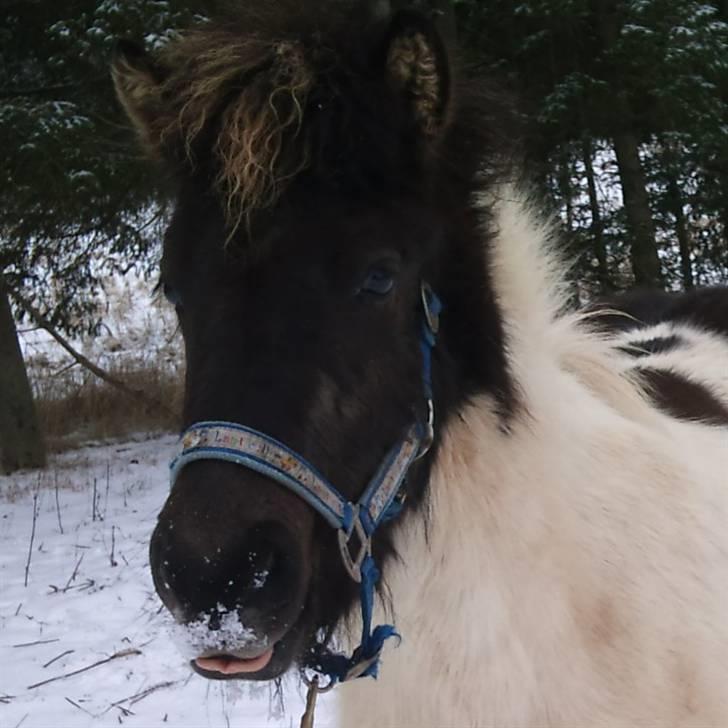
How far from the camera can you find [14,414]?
9.22 meters

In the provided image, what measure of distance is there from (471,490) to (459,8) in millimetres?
8727

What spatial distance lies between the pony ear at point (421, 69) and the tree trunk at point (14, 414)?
817 centimetres

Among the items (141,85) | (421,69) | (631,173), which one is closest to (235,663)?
(421,69)

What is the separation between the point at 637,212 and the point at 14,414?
22.2 ft

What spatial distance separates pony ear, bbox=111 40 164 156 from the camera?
7.00ft

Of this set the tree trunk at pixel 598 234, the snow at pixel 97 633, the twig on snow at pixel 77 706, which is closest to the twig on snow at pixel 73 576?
the snow at pixel 97 633

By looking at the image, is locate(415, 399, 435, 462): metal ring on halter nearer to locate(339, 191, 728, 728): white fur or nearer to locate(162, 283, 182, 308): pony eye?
locate(339, 191, 728, 728): white fur

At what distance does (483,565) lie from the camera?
6.43ft

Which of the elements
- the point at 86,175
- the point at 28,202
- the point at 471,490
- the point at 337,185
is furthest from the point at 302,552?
the point at 28,202

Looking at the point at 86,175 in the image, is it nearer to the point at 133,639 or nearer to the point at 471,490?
the point at 133,639

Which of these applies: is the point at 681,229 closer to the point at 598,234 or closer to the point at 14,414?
the point at 598,234

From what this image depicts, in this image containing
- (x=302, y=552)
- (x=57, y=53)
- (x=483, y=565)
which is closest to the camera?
(x=302, y=552)

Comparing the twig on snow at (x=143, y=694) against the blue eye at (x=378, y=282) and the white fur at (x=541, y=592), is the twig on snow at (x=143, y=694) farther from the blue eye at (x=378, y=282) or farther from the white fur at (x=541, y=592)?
the blue eye at (x=378, y=282)

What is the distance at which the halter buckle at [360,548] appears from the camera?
1681 millimetres
